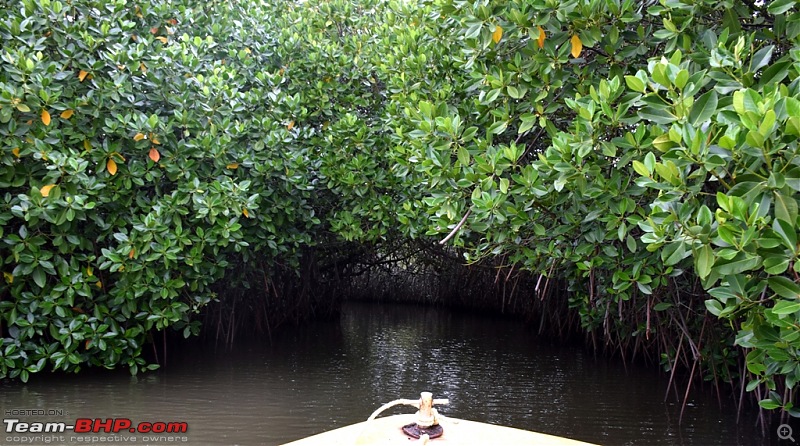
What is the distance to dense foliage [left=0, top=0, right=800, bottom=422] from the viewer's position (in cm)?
212

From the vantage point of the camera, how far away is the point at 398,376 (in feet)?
17.4

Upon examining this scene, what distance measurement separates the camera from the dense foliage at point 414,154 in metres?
2.12

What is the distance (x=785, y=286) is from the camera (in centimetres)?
187

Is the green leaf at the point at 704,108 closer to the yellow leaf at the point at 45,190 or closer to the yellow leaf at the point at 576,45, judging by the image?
the yellow leaf at the point at 576,45

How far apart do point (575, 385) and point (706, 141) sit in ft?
12.0

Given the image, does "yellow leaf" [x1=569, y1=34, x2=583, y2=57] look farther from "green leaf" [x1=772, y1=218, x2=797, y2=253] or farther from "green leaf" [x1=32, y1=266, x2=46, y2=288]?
"green leaf" [x1=32, y1=266, x2=46, y2=288]

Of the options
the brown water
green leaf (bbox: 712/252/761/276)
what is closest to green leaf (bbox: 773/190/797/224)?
green leaf (bbox: 712/252/761/276)

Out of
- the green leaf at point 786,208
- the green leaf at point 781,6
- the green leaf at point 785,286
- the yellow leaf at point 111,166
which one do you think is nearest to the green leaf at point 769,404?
the green leaf at point 785,286

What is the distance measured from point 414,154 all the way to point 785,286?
2497mm

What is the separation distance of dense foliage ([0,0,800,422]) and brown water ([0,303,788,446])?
0.32 meters

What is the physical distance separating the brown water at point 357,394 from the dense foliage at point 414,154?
32 centimetres

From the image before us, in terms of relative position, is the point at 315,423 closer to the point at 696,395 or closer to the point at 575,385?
the point at 575,385

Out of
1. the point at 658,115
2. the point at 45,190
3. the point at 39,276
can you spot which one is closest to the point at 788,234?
the point at 658,115

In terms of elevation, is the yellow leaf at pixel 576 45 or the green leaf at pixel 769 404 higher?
the yellow leaf at pixel 576 45
